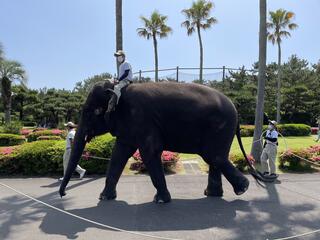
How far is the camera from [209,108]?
794cm

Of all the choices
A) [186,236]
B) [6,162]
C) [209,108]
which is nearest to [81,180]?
[6,162]

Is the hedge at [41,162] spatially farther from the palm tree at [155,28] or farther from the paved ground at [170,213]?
the palm tree at [155,28]

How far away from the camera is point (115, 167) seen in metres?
8.39

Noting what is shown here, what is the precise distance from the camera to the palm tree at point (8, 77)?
3755 cm

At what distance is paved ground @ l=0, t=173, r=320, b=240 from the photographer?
614 cm

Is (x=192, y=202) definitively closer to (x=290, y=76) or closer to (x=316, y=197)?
(x=316, y=197)

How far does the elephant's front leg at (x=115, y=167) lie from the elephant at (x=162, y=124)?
22mm

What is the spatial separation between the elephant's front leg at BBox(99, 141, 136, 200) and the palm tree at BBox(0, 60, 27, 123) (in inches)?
1244

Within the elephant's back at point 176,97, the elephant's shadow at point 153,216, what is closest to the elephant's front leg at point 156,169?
the elephant's shadow at point 153,216

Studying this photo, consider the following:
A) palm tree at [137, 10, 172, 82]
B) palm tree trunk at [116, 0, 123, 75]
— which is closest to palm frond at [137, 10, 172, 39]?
palm tree at [137, 10, 172, 82]

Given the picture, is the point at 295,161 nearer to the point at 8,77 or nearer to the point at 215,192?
the point at 215,192

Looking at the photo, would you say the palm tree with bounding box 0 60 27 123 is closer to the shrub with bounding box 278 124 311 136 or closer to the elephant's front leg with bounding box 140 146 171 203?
the shrub with bounding box 278 124 311 136

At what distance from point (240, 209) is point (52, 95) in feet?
136

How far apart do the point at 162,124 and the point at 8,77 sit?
34832 millimetres
